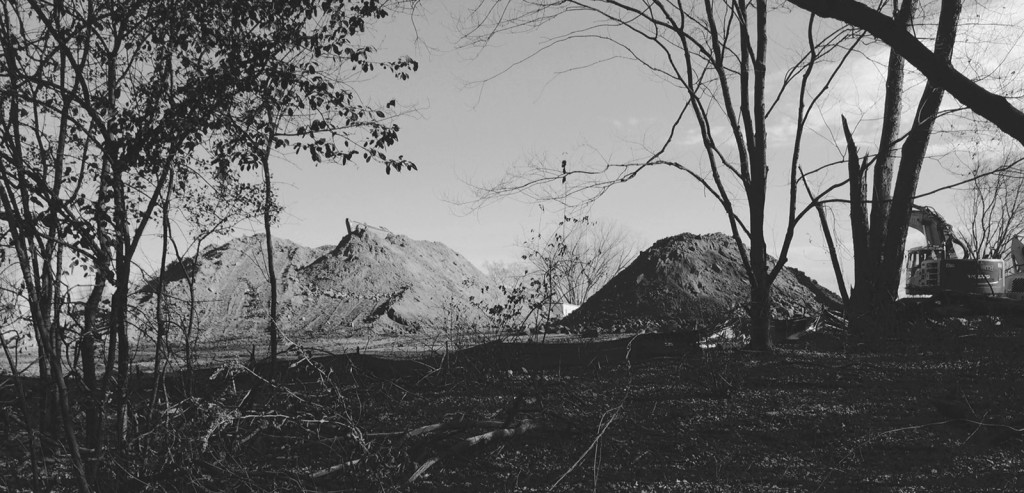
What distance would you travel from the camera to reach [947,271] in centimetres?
1545

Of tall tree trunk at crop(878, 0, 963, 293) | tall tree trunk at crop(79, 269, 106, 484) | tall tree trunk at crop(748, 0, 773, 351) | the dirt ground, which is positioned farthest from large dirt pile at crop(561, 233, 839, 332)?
tall tree trunk at crop(79, 269, 106, 484)

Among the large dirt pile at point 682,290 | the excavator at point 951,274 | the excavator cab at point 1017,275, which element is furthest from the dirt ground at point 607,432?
the excavator cab at point 1017,275

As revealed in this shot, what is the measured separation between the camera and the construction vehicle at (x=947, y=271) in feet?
50.7

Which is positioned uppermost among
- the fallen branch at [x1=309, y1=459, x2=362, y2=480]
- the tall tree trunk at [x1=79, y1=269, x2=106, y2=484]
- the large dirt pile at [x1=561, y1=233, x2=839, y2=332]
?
the large dirt pile at [x1=561, y1=233, x2=839, y2=332]

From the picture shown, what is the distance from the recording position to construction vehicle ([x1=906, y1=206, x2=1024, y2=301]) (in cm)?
1545

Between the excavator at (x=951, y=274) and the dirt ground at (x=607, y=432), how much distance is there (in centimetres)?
680

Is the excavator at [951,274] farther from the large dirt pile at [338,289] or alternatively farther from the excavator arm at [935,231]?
the large dirt pile at [338,289]

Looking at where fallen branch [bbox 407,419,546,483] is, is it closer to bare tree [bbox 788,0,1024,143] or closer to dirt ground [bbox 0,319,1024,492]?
dirt ground [bbox 0,319,1024,492]

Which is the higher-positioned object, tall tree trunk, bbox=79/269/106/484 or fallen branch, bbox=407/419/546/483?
tall tree trunk, bbox=79/269/106/484

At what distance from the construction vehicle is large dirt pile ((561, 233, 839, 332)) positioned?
95.0 inches

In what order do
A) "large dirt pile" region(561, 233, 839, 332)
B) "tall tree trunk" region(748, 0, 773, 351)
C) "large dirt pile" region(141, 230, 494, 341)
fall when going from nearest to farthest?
"tall tree trunk" region(748, 0, 773, 351) < "large dirt pile" region(561, 233, 839, 332) < "large dirt pile" region(141, 230, 494, 341)

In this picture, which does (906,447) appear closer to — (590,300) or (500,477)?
(500,477)

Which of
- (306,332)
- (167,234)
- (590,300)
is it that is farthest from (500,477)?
(306,332)

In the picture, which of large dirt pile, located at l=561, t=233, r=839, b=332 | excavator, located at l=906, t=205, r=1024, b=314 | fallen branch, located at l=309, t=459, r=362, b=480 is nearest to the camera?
fallen branch, located at l=309, t=459, r=362, b=480
